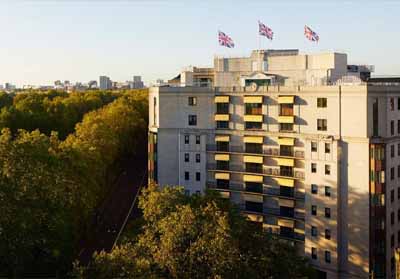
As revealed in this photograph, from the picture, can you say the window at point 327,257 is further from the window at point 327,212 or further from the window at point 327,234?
the window at point 327,212

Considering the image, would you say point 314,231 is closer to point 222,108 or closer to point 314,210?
point 314,210

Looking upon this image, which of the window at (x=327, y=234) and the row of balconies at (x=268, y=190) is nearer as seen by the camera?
the window at (x=327, y=234)

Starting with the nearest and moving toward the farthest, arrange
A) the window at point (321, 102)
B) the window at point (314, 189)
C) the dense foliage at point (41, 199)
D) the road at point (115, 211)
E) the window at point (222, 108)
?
1. the dense foliage at point (41, 199)
2. the window at point (314, 189)
3. the window at point (321, 102)
4. the window at point (222, 108)
5. the road at point (115, 211)

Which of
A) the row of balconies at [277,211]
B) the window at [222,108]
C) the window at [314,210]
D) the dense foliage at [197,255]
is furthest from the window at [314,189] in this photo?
the dense foliage at [197,255]

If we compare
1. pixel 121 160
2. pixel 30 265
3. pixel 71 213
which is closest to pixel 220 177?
pixel 71 213

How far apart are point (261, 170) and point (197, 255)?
34.2 meters

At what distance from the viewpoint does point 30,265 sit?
44.2 meters

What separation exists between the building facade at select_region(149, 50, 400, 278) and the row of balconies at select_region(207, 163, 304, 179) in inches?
4.8

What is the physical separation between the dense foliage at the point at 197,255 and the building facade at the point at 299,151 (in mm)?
22028

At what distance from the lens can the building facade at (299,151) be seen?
57906mm

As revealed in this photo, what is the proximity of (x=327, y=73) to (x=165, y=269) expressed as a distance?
137 feet

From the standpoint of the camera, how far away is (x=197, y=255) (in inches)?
1324

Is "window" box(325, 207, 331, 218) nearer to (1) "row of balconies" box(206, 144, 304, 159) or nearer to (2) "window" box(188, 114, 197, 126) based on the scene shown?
(1) "row of balconies" box(206, 144, 304, 159)


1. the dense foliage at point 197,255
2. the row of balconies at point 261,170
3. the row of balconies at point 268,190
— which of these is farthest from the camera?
the row of balconies at point 261,170
